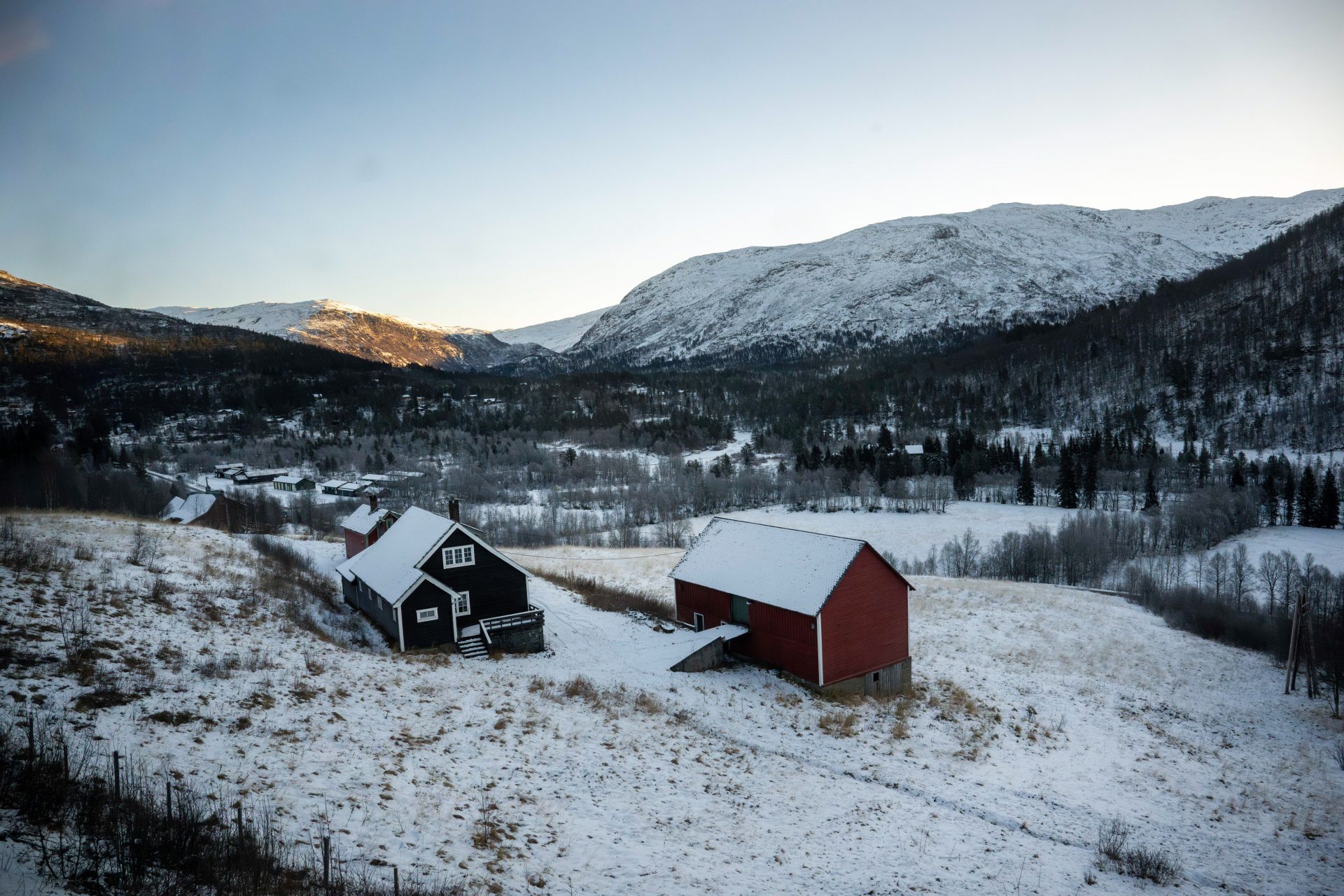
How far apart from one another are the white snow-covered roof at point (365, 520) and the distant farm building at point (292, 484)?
7615 cm

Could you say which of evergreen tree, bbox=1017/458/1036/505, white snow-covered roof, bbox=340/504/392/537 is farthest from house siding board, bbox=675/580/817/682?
evergreen tree, bbox=1017/458/1036/505

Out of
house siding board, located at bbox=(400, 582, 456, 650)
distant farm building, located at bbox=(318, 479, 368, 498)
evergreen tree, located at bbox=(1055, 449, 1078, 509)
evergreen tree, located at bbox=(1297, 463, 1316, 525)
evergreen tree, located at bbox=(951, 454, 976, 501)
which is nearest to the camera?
house siding board, located at bbox=(400, 582, 456, 650)

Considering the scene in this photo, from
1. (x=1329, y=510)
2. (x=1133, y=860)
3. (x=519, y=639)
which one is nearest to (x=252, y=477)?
(x=519, y=639)

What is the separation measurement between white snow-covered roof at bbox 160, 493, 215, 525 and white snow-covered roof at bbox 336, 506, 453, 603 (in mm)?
27234

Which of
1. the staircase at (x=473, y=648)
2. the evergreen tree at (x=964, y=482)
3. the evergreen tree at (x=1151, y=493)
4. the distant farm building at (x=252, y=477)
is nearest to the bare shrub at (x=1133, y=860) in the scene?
the staircase at (x=473, y=648)

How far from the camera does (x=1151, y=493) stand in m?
92.9

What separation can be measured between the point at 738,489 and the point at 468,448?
229 ft

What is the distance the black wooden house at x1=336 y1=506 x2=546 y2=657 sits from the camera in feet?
89.4

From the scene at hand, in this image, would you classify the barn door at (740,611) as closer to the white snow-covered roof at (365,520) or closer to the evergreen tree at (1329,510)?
the white snow-covered roof at (365,520)

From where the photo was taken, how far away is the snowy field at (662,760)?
505 inches

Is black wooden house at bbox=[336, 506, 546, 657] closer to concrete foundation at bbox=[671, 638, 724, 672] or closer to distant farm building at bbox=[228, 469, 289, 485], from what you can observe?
concrete foundation at bbox=[671, 638, 724, 672]

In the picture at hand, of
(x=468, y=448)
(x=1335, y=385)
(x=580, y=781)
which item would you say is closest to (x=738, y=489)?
(x=468, y=448)

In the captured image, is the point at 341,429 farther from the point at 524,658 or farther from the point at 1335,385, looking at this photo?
the point at 1335,385

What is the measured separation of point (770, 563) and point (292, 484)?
99.1m
